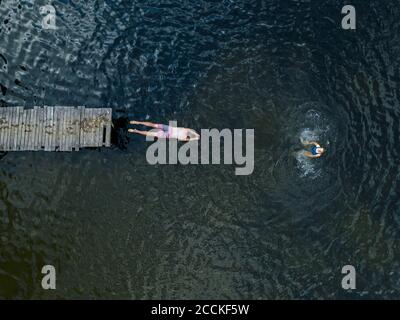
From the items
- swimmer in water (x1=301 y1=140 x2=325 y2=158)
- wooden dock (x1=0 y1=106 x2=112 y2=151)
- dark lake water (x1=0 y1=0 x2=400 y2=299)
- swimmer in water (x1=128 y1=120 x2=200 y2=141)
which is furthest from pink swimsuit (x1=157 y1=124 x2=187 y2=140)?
swimmer in water (x1=301 y1=140 x2=325 y2=158)

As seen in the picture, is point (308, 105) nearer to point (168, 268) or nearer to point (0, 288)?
point (168, 268)

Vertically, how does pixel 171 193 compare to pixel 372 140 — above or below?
below

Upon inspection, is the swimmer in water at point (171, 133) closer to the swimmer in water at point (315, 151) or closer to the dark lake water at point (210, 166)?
the dark lake water at point (210, 166)

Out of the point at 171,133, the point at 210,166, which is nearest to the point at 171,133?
the point at 171,133

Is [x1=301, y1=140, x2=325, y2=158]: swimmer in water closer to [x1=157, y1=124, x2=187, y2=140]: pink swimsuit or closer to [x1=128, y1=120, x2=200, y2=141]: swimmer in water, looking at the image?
[x1=128, y1=120, x2=200, y2=141]: swimmer in water

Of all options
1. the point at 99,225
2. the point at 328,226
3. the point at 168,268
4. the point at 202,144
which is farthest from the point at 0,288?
the point at 328,226

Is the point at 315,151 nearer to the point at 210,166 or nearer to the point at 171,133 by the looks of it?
the point at 210,166
